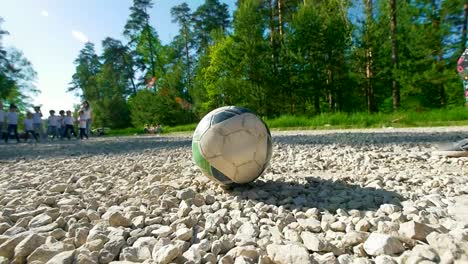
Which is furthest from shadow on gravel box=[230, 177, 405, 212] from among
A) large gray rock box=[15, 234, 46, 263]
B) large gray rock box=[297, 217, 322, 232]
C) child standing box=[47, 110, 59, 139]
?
child standing box=[47, 110, 59, 139]

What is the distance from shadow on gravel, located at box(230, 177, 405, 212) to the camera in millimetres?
2426

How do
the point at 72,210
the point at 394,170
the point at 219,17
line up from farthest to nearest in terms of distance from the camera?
the point at 219,17
the point at 394,170
the point at 72,210

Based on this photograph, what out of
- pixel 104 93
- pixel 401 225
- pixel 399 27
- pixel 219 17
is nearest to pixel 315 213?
pixel 401 225

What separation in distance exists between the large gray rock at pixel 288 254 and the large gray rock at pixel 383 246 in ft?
1.14

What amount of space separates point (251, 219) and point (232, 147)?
876 mm

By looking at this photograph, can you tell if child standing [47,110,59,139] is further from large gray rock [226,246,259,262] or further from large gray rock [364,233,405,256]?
large gray rock [364,233,405,256]

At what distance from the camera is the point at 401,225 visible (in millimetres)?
1791

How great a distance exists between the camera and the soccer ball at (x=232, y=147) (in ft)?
9.52

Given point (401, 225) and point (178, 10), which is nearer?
point (401, 225)

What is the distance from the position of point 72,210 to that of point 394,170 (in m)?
3.55

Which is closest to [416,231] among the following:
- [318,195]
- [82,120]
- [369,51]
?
[318,195]

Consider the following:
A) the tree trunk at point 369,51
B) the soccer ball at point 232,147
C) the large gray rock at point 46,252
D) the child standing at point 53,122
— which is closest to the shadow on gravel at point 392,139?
the soccer ball at point 232,147

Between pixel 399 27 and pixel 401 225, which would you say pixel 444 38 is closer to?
pixel 399 27

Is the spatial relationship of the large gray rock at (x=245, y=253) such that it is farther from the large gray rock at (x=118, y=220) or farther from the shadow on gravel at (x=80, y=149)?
the shadow on gravel at (x=80, y=149)
